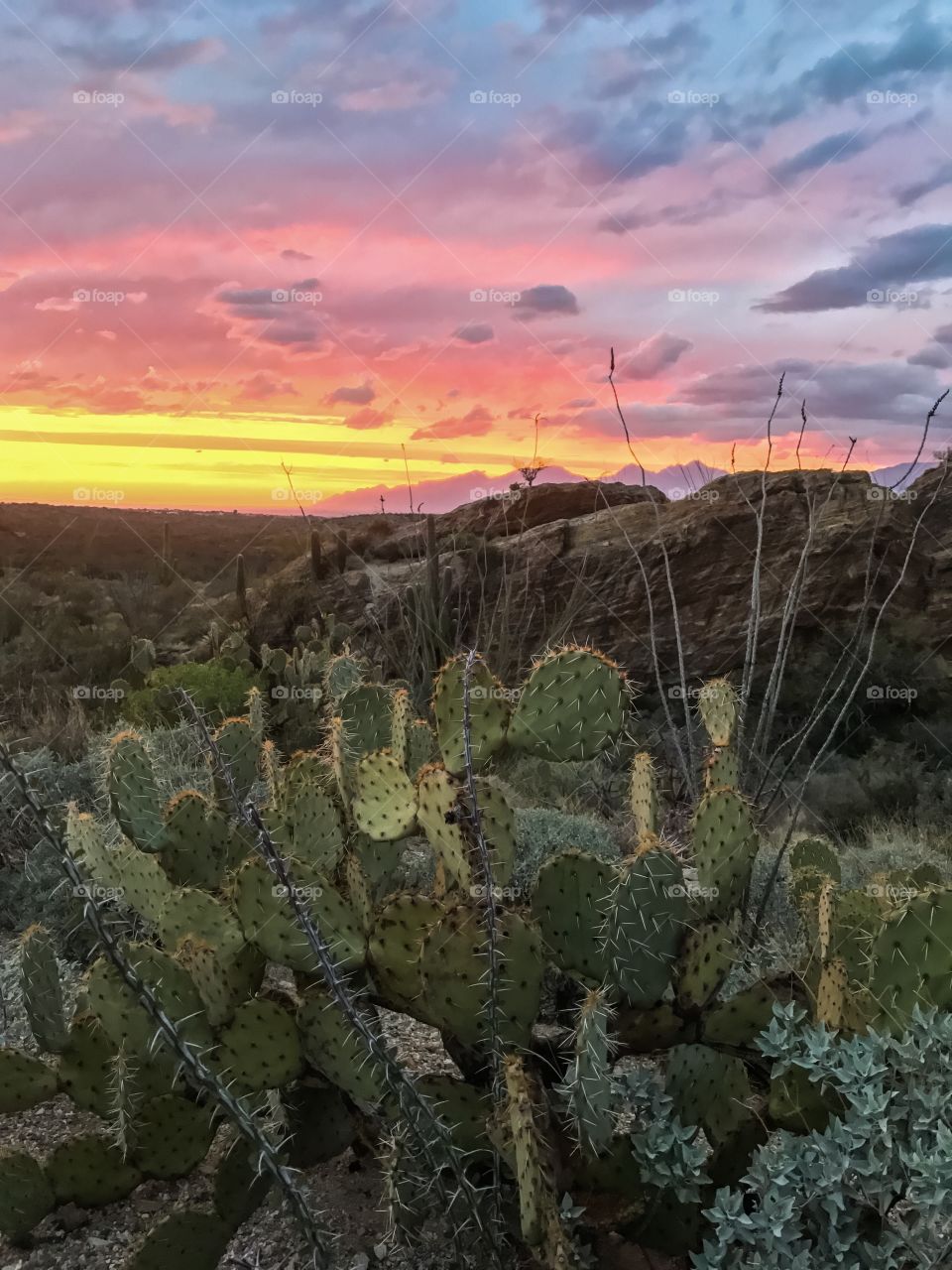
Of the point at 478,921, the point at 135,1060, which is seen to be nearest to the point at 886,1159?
the point at 478,921

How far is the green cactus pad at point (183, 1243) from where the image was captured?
241cm

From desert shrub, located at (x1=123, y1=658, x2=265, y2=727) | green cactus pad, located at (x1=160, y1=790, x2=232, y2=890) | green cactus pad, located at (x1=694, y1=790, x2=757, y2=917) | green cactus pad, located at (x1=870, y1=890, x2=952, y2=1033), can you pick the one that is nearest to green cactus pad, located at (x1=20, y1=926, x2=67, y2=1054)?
green cactus pad, located at (x1=160, y1=790, x2=232, y2=890)

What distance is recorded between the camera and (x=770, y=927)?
4836mm

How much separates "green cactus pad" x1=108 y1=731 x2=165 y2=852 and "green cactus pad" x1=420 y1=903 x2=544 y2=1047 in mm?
1236

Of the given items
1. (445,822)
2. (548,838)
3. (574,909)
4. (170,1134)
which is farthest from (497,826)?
(548,838)

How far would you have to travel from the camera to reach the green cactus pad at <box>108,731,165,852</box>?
3.21 m

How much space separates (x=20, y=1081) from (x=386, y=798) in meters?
1.16

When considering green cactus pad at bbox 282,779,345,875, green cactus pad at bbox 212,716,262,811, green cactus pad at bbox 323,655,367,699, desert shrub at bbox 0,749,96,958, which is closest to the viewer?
green cactus pad at bbox 282,779,345,875

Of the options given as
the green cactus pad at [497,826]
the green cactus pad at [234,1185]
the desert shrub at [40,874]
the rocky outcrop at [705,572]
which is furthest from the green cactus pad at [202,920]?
the rocky outcrop at [705,572]

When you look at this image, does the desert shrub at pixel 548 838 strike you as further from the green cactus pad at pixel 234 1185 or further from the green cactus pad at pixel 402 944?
the green cactus pad at pixel 234 1185

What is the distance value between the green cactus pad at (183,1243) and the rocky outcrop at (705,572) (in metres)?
8.86

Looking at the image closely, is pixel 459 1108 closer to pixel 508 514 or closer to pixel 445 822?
pixel 445 822

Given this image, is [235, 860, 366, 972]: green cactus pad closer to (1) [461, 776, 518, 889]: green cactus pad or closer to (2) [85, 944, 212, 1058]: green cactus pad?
(2) [85, 944, 212, 1058]: green cactus pad

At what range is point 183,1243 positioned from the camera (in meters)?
2.44
